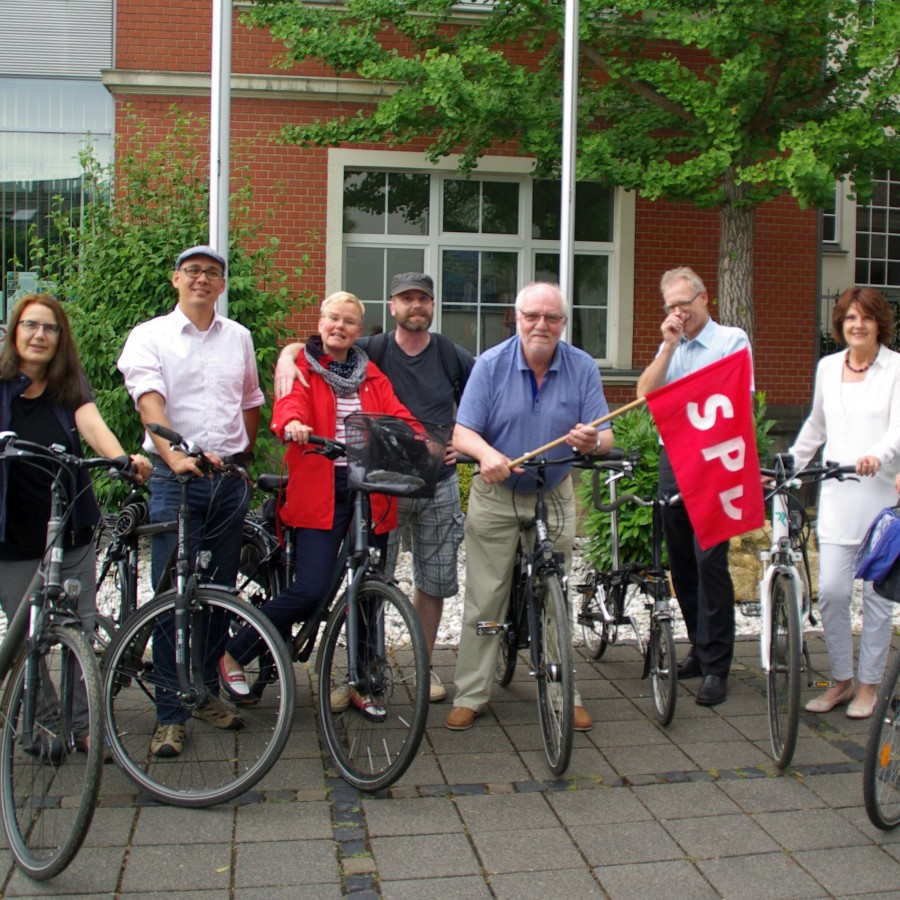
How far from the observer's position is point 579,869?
3801 millimetres

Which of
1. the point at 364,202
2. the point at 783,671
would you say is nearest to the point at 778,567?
the point at 783,671

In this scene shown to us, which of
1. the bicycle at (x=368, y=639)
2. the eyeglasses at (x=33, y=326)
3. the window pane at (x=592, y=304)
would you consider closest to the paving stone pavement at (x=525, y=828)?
the bicycle at (x=368, y=639)

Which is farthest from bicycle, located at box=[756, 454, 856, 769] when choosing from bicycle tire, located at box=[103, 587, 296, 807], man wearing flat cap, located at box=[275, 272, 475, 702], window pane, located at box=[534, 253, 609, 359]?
window pane, located at box=[534, 253, 609, 359]

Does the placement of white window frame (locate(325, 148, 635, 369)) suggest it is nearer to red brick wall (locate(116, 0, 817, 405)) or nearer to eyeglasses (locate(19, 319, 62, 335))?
red brick wall (locate(116, 0, 817, 405))

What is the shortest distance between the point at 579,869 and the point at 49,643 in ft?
6.17

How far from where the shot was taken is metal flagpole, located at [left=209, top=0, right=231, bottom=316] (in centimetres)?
768

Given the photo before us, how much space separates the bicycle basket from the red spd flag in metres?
0.99

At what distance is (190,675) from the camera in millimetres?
4391

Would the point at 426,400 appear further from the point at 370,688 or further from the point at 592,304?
the point at 592,304

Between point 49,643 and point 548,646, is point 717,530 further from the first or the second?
point 49,643

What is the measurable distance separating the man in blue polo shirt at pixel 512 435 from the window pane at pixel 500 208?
26.0 ft

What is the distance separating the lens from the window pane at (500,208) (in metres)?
12.9

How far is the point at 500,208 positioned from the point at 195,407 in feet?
28.2

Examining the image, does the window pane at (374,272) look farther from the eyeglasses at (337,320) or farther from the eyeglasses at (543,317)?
the eyeglasses at (543,317)
